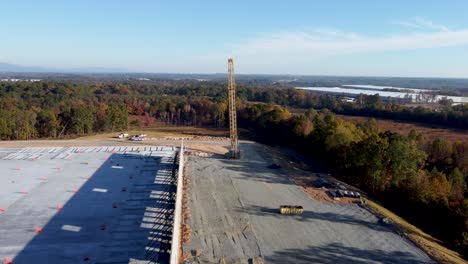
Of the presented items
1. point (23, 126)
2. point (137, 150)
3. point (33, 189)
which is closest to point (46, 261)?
point (33, 189)

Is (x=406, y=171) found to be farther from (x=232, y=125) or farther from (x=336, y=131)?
(x=232, y=125)

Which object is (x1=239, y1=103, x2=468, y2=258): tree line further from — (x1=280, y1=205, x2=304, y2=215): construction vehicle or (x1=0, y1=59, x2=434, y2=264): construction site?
(x1=280, y1=205, x2=304, y2=215): construction vehicle

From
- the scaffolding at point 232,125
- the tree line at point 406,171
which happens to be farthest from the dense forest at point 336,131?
the scaffolding at point 232,125

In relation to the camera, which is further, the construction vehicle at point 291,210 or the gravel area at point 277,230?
the construction vehicle at point 291,210

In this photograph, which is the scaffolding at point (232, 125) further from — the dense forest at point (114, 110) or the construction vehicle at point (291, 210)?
the dense forest at point (114, 110)

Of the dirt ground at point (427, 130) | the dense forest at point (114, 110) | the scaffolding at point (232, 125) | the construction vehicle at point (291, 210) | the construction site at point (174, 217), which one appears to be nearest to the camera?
the construction site at point (174, 217)

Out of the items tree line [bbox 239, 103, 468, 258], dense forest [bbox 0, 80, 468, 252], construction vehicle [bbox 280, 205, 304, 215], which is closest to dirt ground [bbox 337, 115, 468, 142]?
dense forest [bbox 0, 80, 468, 252]

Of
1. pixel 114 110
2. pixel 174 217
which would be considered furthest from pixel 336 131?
pixel 114 110
